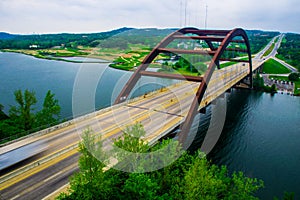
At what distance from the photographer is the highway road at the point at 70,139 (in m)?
14.1

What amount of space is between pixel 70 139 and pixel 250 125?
29.1 m

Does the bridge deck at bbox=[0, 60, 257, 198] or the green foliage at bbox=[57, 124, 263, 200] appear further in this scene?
the bridge deck at bbox=[0, 60, 257, 198]

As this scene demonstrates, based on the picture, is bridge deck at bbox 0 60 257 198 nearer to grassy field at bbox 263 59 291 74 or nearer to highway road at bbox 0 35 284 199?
highway road at bbox 0 35 284 199

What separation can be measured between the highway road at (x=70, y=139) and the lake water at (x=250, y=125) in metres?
7.20

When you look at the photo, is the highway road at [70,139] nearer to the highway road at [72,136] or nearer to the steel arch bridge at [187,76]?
the highway road at [72,136]

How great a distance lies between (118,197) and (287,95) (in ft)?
196

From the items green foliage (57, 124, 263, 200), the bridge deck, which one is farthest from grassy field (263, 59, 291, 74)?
green foliage (57, 124, 263, 200)

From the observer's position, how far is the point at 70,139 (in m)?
19.8

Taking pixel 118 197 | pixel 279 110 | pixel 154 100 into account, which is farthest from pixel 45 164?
pixel 279 110

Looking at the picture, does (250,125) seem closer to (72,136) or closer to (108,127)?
(108,127)

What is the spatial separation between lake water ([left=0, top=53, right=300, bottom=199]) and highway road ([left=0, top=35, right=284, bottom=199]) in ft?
23.6

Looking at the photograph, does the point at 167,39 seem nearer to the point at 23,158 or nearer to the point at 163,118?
the point at 163,118

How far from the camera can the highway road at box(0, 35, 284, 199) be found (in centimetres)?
1415

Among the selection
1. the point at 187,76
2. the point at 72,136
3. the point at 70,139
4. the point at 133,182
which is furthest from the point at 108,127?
the point at 187,76
